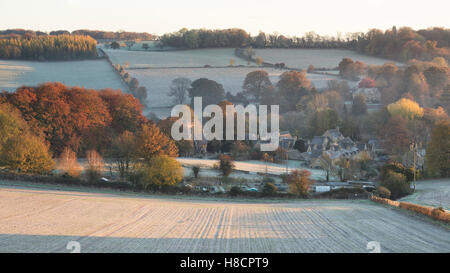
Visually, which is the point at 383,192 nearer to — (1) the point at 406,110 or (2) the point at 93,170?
(2) the point at 93,170

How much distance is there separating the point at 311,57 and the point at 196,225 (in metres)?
86.9

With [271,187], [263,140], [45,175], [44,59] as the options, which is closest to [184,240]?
[271,187]

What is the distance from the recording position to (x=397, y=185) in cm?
3161

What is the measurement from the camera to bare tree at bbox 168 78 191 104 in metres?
70.6

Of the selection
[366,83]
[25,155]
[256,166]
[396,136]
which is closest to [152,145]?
[25,155]

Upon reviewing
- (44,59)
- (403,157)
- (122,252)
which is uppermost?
(44,59)

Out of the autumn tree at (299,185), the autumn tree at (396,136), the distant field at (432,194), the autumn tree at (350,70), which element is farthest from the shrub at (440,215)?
the autumn tree at (350,70)

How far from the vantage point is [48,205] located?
23156 mm

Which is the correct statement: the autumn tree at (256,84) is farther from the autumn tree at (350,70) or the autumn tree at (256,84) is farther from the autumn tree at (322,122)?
the autumn tree at (322,122)

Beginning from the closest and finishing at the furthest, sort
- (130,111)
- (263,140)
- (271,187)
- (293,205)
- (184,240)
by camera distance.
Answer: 1. (184,240)
2. (293,205)
3. (271,187)
4. (130,111)
5. (263,140)

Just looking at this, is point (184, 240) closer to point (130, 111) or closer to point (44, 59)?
point (130, 111)

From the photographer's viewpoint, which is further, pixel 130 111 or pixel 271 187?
pixel 130 111

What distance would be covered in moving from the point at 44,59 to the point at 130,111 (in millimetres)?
53612

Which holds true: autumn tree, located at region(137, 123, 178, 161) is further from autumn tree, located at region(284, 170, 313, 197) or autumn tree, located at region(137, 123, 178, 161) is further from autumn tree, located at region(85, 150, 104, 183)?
autumn tree, located at region(284, 170, 313, 197)
